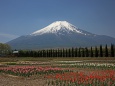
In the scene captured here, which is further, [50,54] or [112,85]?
[50,54]

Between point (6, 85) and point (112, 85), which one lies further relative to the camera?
point (6, 85)

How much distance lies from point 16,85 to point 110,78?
6107 millimetres

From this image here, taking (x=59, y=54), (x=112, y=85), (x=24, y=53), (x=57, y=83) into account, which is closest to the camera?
(x=112, y=85)

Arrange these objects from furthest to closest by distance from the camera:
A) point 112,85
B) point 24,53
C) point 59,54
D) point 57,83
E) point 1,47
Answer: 1. point 1,47
2. point 24,53
3. point 59,54
4. point 57,83
5. point 112,85

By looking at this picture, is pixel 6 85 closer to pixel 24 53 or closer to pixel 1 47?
pixel 24 53

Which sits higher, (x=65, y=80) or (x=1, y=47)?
(x=1, y=47)

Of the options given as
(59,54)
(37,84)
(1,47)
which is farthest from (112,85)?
(1,47)

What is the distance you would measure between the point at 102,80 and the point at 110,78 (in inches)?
32.5

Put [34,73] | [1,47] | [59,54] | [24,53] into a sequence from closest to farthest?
1. [34,73]
2. [59,54]
3. [24,53]
4. [1,47]

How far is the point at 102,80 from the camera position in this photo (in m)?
16.7

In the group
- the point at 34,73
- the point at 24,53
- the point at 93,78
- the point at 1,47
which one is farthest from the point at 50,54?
the point at 93,78

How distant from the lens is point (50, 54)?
4186 inches

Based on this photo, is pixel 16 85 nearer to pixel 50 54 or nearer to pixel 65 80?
pixel 65 80

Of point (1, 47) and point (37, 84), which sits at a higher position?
point (1, 47)
